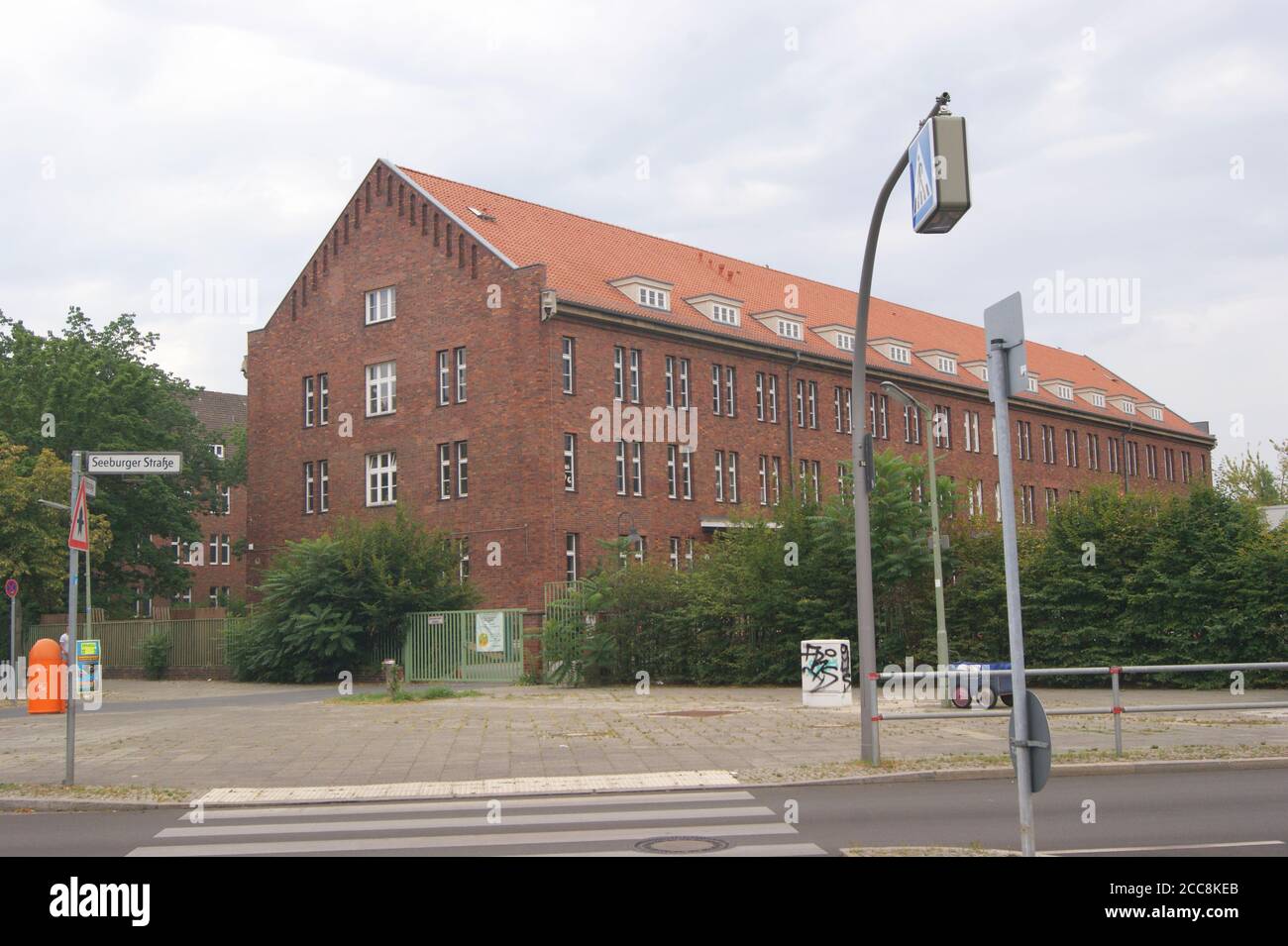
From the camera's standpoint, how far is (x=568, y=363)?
143 ft

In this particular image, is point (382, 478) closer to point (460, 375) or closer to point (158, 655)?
point (460, 375)

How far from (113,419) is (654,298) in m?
21.1

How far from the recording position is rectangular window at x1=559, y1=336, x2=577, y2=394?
43312 mm

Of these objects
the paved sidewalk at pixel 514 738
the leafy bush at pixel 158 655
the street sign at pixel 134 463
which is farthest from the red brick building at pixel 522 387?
the street sign at pixel 134 463

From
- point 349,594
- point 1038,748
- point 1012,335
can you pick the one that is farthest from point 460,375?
point 1038,748

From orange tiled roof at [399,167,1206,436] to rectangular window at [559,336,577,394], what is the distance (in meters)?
1.46

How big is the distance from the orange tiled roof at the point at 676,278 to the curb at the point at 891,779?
30.5 m

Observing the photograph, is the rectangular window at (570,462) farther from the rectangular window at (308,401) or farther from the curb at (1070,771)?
the curb at (1070,771)

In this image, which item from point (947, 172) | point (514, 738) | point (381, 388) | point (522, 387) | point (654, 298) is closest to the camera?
point (947, 172)

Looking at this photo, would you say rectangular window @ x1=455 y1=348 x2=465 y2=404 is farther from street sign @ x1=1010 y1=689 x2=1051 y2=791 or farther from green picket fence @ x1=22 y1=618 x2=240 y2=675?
street sign @ x1=1010 y1=689 x2=1051 y2=791

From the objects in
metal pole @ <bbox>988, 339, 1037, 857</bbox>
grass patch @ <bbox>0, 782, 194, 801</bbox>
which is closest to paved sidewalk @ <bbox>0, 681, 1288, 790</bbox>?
grass patch @ <bbox>0, 782, 194, 801</bbox>
